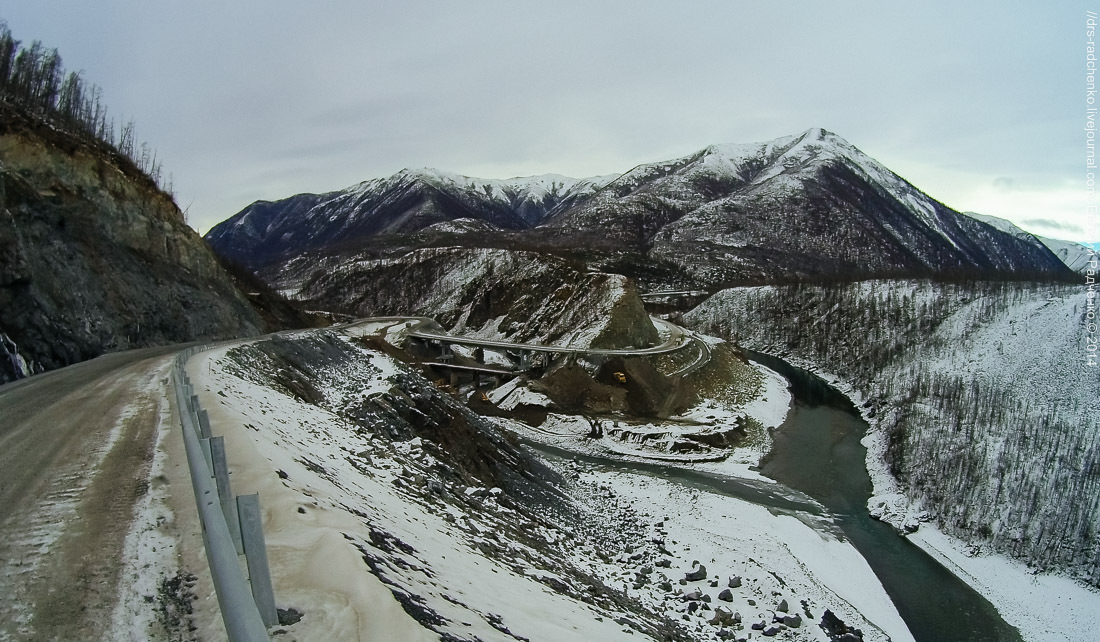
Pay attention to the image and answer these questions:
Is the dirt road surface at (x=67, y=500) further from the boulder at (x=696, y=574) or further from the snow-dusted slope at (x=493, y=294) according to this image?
the snow-dusted slope at (x=493, y=294)

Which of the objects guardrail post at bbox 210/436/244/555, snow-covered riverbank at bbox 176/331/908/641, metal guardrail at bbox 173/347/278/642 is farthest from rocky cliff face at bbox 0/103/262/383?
metal guardrail at bbox 173/347/278/642

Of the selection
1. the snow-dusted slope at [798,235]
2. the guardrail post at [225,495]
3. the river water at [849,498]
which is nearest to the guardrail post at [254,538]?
the guardrail post at [225,495]

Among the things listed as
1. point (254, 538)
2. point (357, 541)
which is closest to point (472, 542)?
point (357, 541)

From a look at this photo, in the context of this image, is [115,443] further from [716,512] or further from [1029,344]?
[1029,344]

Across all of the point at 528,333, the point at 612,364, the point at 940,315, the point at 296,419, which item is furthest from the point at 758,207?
the point at 296,419

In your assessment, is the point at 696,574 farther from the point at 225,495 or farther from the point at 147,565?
the point at 225,495

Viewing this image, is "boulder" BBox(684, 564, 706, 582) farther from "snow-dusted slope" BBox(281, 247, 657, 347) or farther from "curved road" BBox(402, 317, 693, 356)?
"snow-dusted slope" BBox(281, 247, 657, 347)
